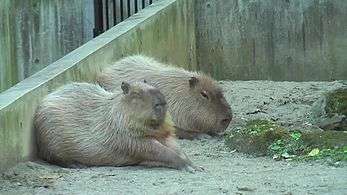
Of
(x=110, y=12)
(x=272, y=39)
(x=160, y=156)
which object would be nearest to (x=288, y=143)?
(x=160, y=156)

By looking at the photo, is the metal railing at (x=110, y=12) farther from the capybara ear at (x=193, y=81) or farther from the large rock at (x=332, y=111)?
the large rock at (x=332, y=111)

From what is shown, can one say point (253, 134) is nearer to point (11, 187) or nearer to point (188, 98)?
point (188, 98)

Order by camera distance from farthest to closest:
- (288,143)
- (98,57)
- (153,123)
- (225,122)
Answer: (225,122)
(98,57)
(288,143)
(153,123)

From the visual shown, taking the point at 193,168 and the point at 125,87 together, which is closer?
the point at 193,168

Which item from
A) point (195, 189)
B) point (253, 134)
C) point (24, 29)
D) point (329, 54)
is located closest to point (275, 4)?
point (329, 54)

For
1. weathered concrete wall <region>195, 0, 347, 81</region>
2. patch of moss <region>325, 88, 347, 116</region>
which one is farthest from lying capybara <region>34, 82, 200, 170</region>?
weathered concrete wall <region>195, 0, 347, 81</region>

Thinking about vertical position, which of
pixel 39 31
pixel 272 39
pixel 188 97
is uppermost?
pixel 39 31

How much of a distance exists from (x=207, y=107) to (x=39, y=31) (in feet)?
11.2

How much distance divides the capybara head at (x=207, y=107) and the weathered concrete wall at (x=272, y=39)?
2.63 metres

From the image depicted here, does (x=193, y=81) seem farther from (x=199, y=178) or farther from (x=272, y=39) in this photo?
(x=272, y=39)

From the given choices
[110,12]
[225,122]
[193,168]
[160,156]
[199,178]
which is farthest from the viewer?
[110,12]

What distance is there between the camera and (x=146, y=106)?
23.9ft

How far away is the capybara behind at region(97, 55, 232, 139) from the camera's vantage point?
8836 mm

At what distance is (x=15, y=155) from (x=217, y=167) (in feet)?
4.63
